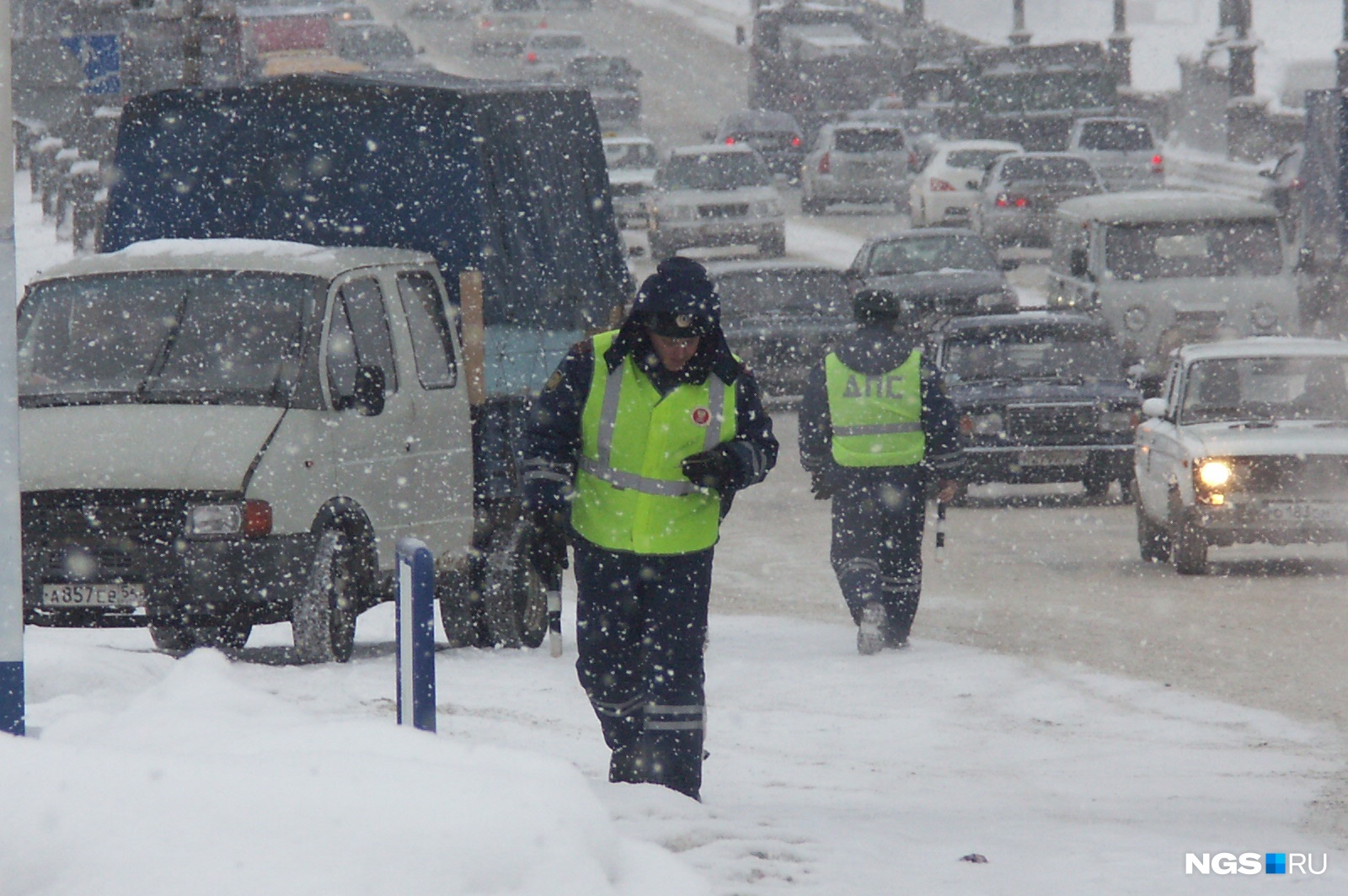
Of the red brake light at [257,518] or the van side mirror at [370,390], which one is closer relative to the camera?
the red brake light at [257,518]

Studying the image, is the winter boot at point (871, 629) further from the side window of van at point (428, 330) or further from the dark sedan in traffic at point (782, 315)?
the dark sedan in traffic at point (782, 315)

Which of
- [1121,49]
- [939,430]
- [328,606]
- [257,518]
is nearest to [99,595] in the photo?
[257,518]

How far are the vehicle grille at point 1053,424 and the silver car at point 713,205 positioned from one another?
17890 mm

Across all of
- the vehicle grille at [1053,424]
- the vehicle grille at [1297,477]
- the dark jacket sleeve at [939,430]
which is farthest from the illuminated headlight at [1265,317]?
the dark jacket sleeve at [939,430]

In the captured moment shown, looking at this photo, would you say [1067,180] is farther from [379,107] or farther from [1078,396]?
[379,107]

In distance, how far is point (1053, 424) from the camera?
19.2 meters

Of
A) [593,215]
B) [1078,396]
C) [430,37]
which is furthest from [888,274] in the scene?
[430,37]

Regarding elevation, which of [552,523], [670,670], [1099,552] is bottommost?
[1099,552]

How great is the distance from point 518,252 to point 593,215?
1186 mm

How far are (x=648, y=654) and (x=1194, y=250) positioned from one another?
18823 mm

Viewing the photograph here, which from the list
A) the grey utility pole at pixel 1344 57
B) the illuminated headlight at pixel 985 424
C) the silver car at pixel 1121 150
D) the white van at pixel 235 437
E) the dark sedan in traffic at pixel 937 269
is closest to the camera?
the white van at pixel 235 437

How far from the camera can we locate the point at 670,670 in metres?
7.30

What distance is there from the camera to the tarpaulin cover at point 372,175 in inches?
502

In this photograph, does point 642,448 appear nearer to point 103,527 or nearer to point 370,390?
point 370,390
